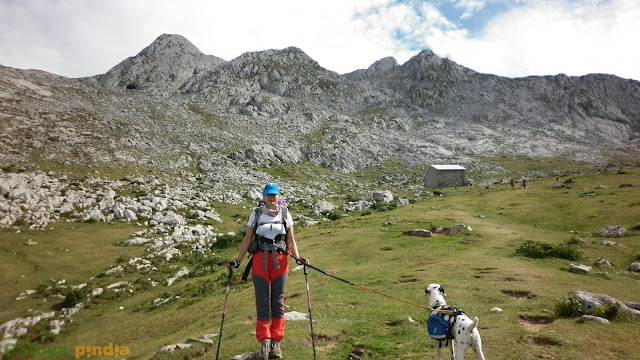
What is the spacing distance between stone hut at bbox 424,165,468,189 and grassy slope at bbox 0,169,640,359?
48568 millimetres

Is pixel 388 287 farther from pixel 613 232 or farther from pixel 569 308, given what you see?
pixel 613 232

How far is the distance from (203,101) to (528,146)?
148025mm

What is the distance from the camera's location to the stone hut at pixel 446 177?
89875mm

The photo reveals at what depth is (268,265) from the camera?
8.52 m

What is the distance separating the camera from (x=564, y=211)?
40.8 metres

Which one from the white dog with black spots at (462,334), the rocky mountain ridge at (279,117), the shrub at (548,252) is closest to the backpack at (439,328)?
the white dog with black spots at (462,334)

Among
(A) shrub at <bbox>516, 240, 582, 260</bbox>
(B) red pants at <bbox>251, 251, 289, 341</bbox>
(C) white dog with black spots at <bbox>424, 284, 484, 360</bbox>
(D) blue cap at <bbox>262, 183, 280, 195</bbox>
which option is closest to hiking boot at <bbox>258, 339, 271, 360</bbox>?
(B) red pants at <bbox>251, 251, 289, 341</bbox>

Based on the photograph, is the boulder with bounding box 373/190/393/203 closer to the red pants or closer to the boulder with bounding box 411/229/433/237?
the boulder with bounding box 411/229/433/237

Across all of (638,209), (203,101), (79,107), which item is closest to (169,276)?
(638,209)

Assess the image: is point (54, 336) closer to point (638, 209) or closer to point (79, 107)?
point (638, 209)

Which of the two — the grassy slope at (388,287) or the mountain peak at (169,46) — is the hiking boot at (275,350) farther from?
the mountain peak at (169,46)

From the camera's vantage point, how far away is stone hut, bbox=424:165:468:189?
89.9 m

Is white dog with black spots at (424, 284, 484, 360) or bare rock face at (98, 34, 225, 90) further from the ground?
bare rock face at (98, 34, 225, 90)

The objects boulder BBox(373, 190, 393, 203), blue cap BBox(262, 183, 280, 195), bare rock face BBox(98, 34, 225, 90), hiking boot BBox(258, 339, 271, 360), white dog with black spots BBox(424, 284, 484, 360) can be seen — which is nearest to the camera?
white dog with black spots BBox(424, 284, 484, 360)
